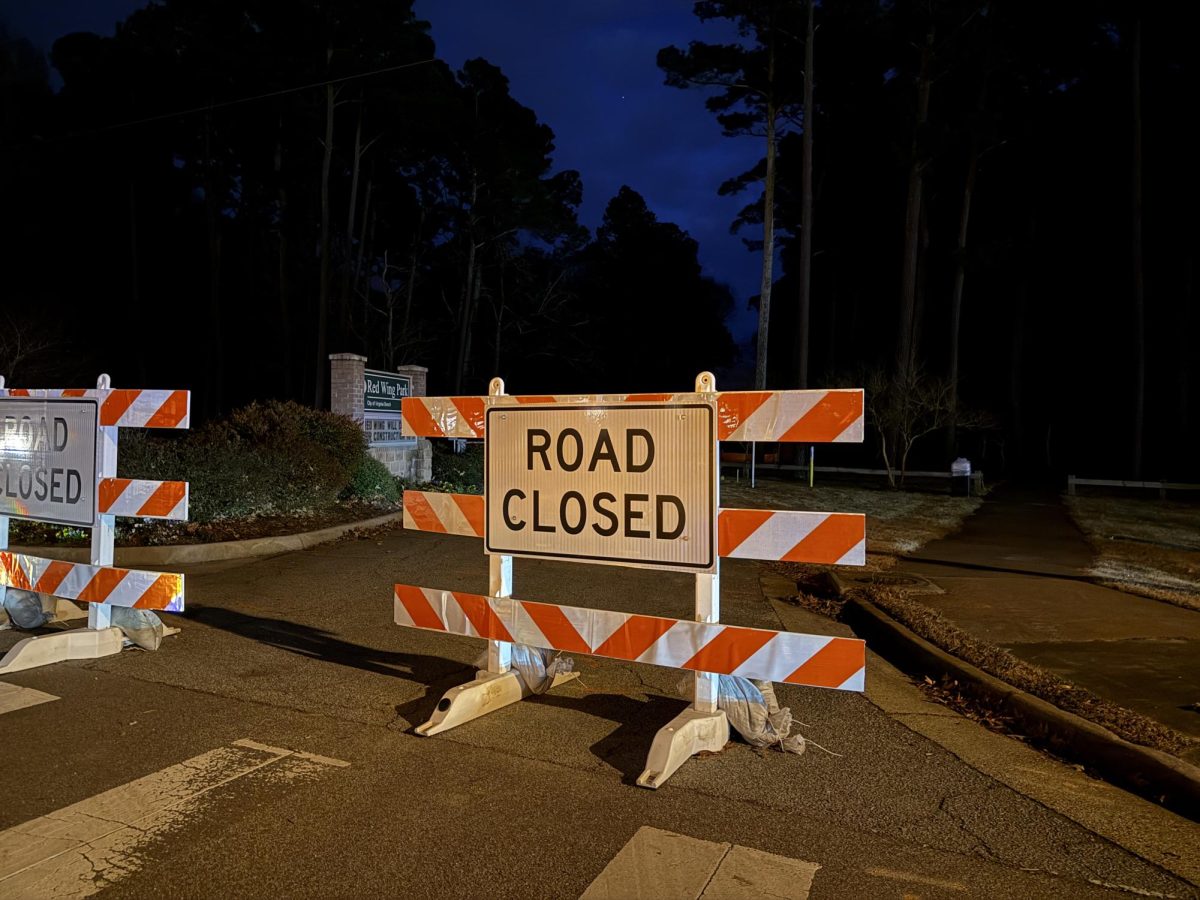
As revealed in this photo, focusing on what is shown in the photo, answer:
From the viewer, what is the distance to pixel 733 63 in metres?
33.8

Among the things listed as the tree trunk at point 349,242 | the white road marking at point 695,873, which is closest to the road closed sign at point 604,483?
the white road marking at point 695,873

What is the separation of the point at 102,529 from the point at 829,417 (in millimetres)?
5211

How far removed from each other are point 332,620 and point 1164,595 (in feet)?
26.5

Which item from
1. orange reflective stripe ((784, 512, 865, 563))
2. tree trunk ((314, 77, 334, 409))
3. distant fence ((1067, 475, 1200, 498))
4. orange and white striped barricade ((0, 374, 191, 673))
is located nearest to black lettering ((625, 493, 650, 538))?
orange reflective stripe ((784, 512, 865, 563))

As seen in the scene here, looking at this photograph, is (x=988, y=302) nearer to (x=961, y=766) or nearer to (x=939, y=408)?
(x=939, y=408)

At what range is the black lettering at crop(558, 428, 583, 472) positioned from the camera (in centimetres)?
492

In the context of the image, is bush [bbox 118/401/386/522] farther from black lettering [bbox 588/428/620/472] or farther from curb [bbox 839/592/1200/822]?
curb [bbox 839/592/1200/822]

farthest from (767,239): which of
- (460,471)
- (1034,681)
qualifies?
(1034,681)

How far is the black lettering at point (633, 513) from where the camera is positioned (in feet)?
15.5

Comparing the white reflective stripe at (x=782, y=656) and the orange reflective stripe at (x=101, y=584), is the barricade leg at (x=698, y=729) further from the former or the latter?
the orange reflective stripe at (x=101, y=584)

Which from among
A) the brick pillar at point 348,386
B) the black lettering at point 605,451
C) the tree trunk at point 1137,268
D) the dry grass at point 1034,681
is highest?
the tree trunk at point 1137,268

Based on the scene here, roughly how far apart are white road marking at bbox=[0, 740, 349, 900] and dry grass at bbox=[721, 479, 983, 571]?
26.2 ft

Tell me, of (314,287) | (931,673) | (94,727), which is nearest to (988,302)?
(314,287)

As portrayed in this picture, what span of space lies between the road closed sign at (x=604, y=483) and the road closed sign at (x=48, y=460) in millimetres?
3253
